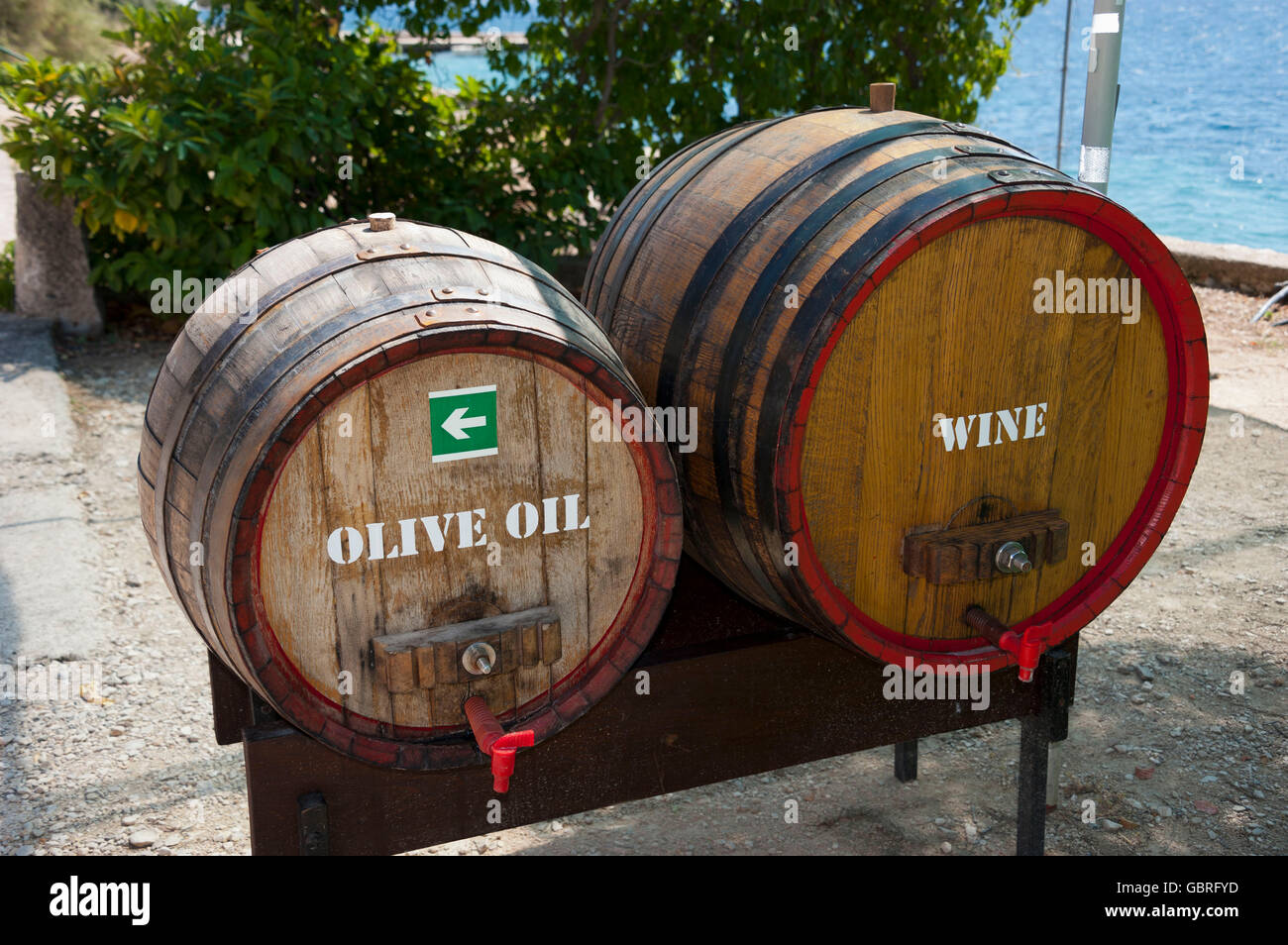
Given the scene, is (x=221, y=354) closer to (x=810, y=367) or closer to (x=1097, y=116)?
(x=810, y=367)

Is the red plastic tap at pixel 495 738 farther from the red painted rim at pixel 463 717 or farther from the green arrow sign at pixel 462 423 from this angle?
the green arrow sign at pixel 462 423

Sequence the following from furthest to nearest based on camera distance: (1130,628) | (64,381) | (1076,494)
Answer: (64,381) < (1130,628) < (1076,494)

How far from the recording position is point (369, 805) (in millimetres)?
2322

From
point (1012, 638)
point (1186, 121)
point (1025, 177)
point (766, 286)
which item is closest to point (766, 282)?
point (766, 286)

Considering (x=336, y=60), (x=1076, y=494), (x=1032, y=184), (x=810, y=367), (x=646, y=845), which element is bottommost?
(x=646, y=845)

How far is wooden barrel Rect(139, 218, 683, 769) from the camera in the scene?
77.4 inches

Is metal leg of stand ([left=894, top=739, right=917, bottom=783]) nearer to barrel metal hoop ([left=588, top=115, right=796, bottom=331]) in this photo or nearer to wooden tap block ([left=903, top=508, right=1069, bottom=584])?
wooden tap block ([left=903, top=508, right=1069, bottom=584])

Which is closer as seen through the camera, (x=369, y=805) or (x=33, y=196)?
(x=369, y=805)

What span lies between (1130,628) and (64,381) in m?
5.16

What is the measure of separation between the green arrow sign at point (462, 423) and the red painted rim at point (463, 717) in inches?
3.0

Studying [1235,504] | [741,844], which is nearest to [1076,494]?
[741,844]

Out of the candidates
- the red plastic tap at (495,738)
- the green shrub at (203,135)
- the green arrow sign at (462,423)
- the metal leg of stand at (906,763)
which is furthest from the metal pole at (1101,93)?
the green shrub at (203,135)

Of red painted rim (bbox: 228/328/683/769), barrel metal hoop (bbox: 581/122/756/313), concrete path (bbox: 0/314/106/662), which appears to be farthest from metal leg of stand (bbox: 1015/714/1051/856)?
concrete path (bbox: 0/314/106/662)

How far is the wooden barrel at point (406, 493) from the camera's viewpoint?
6.45 feet
